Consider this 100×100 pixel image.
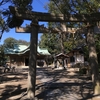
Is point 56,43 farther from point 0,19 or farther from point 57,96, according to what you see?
point 57,96

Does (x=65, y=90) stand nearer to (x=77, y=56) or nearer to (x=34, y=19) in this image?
(x=34, y=19)

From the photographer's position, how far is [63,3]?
15891 millimetres

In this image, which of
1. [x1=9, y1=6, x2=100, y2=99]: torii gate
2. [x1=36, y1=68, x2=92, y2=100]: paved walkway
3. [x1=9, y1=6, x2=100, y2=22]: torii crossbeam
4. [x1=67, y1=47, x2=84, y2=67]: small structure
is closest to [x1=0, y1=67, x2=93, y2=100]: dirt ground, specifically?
[x1=36, y1=68, x2=92, y2=100]: paved walkway

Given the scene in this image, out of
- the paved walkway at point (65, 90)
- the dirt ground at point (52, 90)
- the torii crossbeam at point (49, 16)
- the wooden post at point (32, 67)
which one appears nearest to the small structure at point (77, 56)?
the dirt ground at point (52, 90)

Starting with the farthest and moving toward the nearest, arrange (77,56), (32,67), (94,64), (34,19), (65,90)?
(77,56) < (65,90) < (94,64) < (34,19) < (32,67)

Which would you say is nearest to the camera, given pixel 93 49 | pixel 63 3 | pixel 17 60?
pixel 93 49

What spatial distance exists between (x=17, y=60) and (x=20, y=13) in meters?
34.2

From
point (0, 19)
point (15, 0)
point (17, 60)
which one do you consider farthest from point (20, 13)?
point (17, 60)

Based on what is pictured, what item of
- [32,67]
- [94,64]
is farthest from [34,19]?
[94,64]

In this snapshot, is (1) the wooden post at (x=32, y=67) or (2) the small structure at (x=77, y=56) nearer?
(1) the wooden post at (x=32, y=67)

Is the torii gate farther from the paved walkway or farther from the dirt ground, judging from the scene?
the paved walkway

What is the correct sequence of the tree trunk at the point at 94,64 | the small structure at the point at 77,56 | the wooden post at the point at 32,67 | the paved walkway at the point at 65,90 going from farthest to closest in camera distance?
the small structure at the point at 77,56 < the paved walkway at the point at 65,90 < the tree trunk at the point at 94,64 < the wooden post at the point at 32,67

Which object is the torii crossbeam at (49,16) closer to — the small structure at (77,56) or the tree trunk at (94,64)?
the tree trunk at (94,64)

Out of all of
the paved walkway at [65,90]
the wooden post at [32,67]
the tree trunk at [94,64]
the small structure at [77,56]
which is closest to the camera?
the wooden post at [32,67]
